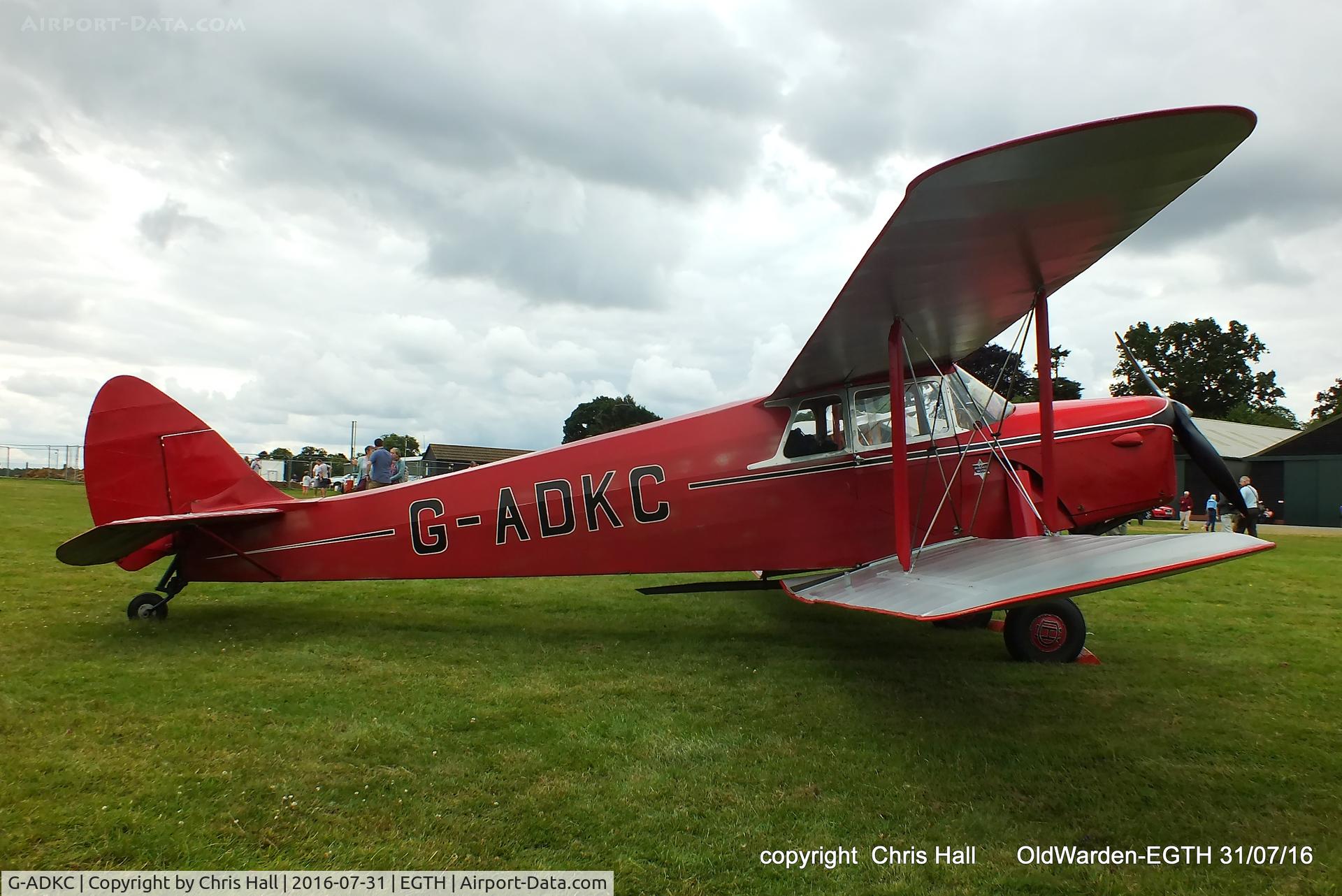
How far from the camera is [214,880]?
8.00 feet

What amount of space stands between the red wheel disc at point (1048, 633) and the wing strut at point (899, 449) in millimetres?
1203

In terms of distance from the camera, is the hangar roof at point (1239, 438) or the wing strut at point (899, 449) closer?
the wing strut at point (899, 449)

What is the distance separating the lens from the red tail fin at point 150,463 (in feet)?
19.6

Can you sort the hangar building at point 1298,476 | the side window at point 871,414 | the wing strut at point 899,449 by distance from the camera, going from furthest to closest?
the hangar building at point 1298,476, the side window at point 871,414, the wing strut at point 899,449

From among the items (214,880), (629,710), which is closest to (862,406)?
(629,710)

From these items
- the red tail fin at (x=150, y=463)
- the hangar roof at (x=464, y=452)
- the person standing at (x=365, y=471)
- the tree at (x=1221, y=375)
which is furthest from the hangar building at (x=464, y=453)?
the tree at (x=1221, y=375)

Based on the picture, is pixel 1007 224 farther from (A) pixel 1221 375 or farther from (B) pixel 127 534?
(A) pixel 1221 375

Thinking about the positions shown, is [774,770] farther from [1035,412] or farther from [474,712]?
[1035,412]

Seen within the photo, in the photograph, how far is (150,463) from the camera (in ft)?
19.9

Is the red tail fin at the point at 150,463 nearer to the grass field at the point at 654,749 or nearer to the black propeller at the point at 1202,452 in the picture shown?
the grass field at the point at 654,749

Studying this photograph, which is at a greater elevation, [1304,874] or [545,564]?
[545,564]

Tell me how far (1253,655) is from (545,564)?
5.63 meters
